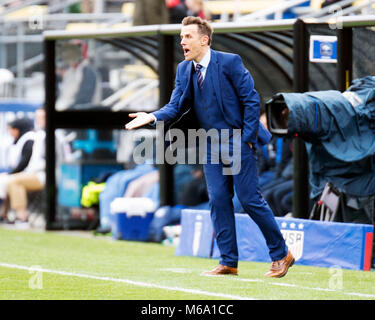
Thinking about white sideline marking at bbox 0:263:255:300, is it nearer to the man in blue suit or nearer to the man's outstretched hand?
the man in blue suit

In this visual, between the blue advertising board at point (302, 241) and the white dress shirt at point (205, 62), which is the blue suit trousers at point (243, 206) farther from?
the blue advertising board at point (302, 241)

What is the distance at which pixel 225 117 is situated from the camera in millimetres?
8742

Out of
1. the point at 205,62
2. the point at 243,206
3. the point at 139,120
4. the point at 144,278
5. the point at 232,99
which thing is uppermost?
the point at 205,62

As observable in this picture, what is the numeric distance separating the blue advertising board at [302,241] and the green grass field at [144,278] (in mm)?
227

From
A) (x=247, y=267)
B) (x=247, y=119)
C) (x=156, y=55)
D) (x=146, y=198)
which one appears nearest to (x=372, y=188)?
(x=247, y=267)

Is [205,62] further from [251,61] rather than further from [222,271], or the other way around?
[251,61]

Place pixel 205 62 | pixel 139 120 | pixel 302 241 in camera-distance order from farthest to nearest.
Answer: pixel 302 241 → pixel 205 62 → pixel 139 120

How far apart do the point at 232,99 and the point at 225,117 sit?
16cm

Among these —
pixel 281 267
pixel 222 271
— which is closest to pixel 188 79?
pixel 222 271
